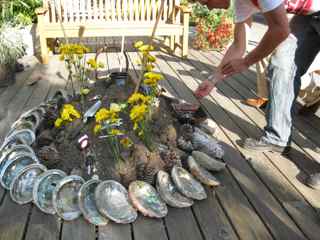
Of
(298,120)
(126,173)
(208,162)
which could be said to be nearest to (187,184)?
(208,162)

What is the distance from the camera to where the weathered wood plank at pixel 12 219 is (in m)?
1.87

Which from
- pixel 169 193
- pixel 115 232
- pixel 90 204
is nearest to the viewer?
pixel 115 232

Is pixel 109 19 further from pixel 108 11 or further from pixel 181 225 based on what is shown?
pixel 181 225

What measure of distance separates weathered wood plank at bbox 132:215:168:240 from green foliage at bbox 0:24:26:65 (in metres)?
2.68

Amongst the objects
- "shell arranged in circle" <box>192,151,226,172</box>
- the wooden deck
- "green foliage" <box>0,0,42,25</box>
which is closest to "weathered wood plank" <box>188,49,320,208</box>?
the wooden deck

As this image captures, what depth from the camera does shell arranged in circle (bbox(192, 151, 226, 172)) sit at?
2.39 m

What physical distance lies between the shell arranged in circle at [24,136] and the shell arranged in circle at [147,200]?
2.70ft

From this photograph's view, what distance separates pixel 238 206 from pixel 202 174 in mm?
287

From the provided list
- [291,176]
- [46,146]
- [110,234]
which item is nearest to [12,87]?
[46,146]

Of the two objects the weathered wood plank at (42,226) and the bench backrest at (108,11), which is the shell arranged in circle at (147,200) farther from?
the bench backrest at (108,11)

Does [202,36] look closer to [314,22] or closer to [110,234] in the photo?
[314,22]

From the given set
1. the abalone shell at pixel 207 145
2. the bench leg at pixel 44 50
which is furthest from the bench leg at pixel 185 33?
the abalone shell at pixel 207 145

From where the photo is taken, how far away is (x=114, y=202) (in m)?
2.03

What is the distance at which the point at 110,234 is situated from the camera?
1.89 meters
